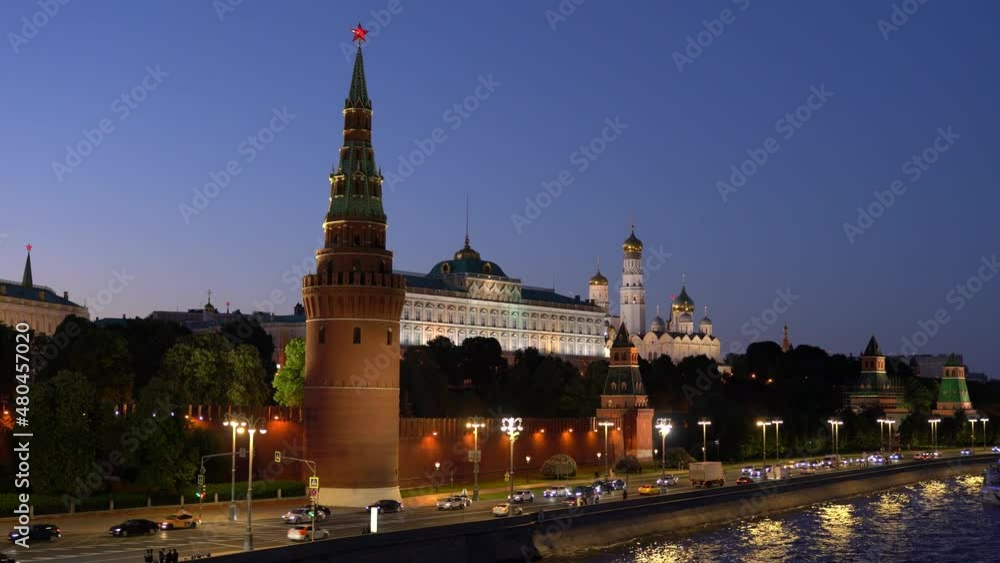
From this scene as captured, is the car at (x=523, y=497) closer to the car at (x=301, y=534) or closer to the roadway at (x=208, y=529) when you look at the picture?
the roadway at (x=208, y=529)

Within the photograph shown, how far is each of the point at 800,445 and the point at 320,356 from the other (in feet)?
283

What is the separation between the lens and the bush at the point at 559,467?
353 feet

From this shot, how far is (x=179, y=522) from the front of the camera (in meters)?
67.2

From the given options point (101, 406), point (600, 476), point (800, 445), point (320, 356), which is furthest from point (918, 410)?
point (101, 406)

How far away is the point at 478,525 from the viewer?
66.4 m

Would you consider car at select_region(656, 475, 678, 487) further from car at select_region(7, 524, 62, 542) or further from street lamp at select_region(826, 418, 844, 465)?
car at select_region(7, 524, 62, 542)

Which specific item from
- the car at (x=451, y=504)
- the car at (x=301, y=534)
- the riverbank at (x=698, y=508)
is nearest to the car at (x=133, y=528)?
the car at (x=301, y=534)

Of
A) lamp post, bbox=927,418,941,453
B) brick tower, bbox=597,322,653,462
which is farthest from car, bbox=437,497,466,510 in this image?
lamp post, bbox=927,418,941,453

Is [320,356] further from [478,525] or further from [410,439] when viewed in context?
[478,525]

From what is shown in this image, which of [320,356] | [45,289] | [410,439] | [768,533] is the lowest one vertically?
[768,533]

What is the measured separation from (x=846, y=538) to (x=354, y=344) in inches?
1318

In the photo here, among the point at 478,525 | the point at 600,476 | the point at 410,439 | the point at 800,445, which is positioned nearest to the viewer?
the point at 478,525

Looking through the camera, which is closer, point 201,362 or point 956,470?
point 201,362

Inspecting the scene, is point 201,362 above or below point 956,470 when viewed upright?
above
